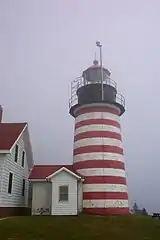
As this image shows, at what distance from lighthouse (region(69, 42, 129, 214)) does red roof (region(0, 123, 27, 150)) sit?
4.36 meters

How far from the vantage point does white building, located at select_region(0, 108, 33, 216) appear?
2017 cm

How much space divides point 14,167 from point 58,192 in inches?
145

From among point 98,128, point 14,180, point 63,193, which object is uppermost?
point 98,128

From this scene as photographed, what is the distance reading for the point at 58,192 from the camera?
2178 cm

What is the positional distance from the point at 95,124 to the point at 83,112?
1484 millimetres

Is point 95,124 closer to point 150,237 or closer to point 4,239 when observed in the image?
point 150,237

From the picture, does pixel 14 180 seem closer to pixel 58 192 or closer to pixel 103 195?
pixel 58 192

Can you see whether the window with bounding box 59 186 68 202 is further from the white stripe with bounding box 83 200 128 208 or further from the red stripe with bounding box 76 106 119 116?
the red stripe with bounding box 76 106 119 116

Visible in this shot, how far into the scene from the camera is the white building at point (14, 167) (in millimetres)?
20172

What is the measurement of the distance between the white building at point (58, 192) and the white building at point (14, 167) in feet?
4.74

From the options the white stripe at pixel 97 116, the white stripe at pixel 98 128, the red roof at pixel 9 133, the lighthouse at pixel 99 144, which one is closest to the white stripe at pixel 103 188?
the lighthouse at pixel 99 144

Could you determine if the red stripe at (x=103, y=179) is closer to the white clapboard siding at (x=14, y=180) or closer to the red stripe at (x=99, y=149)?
the red stripe at (x=99, y=149)

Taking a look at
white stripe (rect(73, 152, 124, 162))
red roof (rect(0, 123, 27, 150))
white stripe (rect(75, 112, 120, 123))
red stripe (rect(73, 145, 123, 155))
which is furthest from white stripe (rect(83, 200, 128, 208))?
red roof (rect(0, 123, 27, 150))

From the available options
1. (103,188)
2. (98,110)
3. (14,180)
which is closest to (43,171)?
(14,180)
